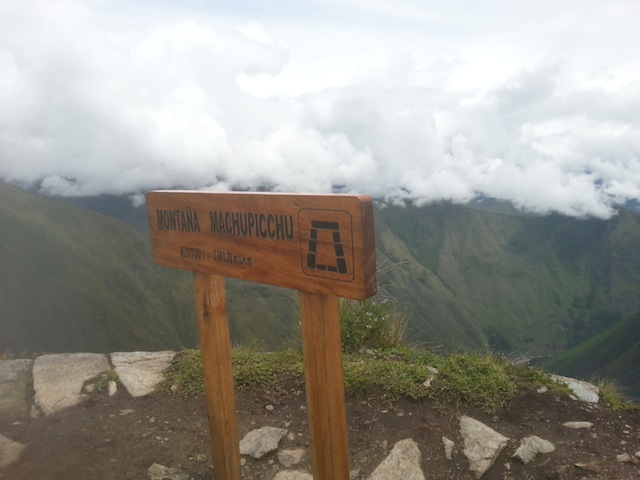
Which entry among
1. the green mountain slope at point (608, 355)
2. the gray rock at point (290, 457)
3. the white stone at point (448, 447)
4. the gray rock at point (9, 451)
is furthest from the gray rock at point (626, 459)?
the green mountain slope at point (608, 355)

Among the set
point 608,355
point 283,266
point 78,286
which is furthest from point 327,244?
point 608,355

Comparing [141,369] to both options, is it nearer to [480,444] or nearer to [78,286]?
[480,444]

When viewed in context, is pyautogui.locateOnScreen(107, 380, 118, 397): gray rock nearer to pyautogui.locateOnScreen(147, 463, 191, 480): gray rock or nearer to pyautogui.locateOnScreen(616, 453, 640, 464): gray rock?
pyautogui.locateOnScreen(147, 463, 191, 480): gray rock

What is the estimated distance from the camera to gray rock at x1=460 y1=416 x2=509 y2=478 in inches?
177

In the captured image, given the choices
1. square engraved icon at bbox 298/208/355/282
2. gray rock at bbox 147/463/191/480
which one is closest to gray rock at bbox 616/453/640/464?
square engraved icon at bbox 298/208/355/282

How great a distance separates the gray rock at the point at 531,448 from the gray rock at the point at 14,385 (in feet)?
17.1

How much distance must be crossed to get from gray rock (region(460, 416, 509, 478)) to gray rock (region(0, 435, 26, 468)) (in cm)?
419

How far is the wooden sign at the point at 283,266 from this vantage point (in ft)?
8.80

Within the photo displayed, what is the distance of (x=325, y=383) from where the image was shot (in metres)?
2.98

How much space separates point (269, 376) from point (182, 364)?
4.23 ft

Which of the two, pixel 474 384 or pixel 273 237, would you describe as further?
pixel 474 384

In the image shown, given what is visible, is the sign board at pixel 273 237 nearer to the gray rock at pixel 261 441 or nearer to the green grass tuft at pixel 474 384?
the gray rock at pixel 261 441

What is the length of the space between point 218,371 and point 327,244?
5.46 feet

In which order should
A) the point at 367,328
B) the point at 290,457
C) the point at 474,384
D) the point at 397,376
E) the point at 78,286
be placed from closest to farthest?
1. the point at 290,457
2. the point at 474,384
3. the point at 397,376
4. the point at 367,328
5. the point at 78,286
